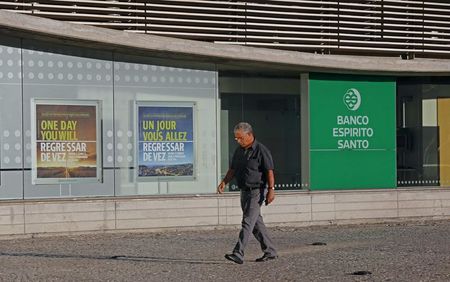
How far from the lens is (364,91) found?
57.0ft

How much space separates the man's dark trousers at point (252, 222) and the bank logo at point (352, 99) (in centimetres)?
657

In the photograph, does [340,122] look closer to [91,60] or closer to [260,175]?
[91,60]

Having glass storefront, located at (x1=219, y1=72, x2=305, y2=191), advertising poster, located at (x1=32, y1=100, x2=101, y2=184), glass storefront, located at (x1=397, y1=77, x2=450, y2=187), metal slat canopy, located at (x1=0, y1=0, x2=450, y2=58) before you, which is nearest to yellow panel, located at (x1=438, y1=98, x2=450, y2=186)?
glass storefront, located at (x1=397, y1=77, x2=450, y2=187)

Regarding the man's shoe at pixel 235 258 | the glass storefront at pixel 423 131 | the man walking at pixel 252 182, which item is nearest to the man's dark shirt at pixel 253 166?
the man walking at pixel 252 182

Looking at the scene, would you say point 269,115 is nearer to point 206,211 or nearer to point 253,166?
point 206,211

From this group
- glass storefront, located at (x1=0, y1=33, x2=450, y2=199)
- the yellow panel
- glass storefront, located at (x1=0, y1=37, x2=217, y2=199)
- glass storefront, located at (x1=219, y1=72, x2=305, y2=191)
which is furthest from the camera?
the yellow panel

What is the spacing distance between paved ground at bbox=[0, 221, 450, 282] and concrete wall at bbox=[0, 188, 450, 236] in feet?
0.82

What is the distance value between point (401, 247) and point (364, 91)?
5.27 meters

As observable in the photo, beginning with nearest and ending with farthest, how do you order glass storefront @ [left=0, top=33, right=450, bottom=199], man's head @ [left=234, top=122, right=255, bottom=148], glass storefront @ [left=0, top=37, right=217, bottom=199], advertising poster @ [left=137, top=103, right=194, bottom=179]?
man's head @ [left=234, top=122, right=255, bottom=148] < glass storefront @ [left=0, top=37, right=217, bottom=199] < glass storefront @ [left=0, top=33, right=450, bottom=199] < advertising poster @ [left=137, top=103, right=194, bottom=179]

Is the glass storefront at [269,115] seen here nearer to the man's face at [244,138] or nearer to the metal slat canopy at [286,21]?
the metal slat canopy at [286,21]

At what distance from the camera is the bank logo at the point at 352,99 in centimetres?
1719

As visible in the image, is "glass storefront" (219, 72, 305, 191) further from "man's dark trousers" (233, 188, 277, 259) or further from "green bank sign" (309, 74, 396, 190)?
"man's dark trousers" (233, 188, 277, 259)

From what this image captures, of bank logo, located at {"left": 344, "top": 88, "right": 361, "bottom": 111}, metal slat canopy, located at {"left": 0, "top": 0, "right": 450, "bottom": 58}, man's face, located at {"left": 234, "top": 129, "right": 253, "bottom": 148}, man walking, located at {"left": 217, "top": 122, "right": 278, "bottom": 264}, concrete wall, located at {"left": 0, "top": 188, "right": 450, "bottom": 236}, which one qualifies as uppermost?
metal slat canopy, located at {"left": 0, "top": 0, "right": 450, "bottom": 58}

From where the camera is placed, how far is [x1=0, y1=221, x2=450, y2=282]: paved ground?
33.0ft
